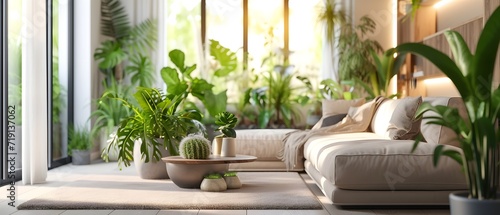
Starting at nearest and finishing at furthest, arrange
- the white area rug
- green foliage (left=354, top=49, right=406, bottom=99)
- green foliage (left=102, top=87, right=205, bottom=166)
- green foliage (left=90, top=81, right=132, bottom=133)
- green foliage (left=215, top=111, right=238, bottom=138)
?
the white area rug, green foliage (left=215, top=111, right=238, bottom=138), green foliage (left=102, top=87, right=205, bottom=166), green foliage (left=90, top=81, right=132, bottom=133), green foliage (left=354, top=49, right=406, bottom=99)

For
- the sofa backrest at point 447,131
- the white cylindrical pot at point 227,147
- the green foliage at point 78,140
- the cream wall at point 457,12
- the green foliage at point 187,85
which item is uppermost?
the cream wall at point 457,12

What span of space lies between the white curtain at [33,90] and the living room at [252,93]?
1 centimetres

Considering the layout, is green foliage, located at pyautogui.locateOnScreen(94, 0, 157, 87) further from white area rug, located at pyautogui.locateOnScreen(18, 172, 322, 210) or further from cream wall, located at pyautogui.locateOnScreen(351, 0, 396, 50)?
white area rug, located at pyautogui.locateOnScreen(18, 172, 322, 210)

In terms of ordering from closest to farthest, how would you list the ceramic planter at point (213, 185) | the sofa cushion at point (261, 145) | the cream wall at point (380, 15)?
the ceramic planter at point (213, 185) → the sofa cushion at point (261, 145) → the cream wall at point (380, 15)

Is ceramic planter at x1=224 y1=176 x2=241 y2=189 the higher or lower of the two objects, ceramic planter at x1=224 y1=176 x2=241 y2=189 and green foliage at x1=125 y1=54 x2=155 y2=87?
the lower

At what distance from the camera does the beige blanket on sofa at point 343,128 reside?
6305 millimetres

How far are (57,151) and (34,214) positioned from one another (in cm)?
373

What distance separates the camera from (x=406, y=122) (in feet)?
16.4

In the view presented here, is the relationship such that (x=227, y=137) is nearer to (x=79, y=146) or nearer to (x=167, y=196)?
(x=167, y=196)

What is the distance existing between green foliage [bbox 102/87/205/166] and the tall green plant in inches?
124

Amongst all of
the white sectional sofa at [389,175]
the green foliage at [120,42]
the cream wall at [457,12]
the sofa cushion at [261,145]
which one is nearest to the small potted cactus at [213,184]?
the white sectional sofa at [389,175]

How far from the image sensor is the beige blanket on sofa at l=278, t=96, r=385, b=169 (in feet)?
20.7

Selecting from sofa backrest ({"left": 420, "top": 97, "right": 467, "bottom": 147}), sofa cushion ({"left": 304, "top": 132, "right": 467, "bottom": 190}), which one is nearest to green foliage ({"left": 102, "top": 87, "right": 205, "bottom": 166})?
sofa cushion ({"left": 304, "top": 132, "right": 467, "bottom": 190})

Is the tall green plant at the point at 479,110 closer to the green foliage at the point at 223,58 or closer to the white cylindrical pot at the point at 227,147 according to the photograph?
the white cylindrical pot at the point at 227,147
